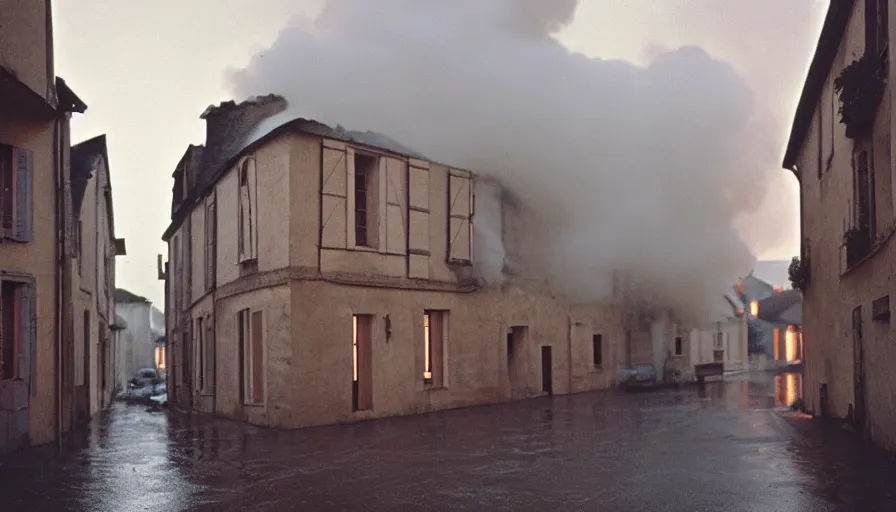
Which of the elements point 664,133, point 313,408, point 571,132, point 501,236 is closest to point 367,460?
point 313,408

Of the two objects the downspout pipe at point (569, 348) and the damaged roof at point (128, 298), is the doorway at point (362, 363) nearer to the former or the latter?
the downspout pipe at point (569, 348)

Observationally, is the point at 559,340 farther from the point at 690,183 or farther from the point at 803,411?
the point at 803,411

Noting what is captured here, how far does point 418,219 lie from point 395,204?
2.99 ft

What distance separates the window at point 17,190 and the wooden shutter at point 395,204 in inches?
320

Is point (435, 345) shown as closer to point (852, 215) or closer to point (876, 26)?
point (852, 215)

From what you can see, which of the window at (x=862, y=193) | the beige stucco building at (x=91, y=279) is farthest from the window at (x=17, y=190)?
the window at (x=862, y=193)

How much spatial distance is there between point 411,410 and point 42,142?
10.1 m

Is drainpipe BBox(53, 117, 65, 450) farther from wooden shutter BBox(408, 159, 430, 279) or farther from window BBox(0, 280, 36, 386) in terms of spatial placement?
wooden shutter BBox(408, 159, 430, 279)

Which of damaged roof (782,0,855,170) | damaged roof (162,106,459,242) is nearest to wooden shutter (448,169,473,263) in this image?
damaged roof (162,106,459,242)

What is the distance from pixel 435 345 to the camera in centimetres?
2216

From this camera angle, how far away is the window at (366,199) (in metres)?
20.2

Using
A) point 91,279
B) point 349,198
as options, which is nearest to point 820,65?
point 349,198

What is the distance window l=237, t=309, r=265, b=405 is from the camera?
19297 mm

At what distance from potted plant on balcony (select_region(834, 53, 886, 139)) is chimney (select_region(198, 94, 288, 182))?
16.1 m
